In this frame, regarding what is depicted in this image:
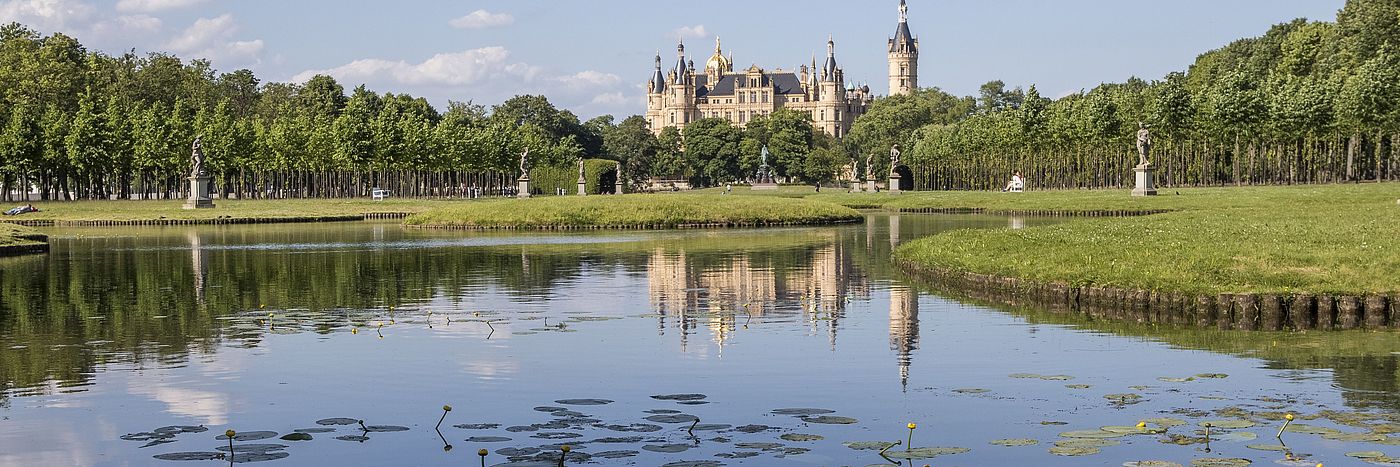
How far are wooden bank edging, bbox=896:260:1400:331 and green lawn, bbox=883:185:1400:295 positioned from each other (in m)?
0.24

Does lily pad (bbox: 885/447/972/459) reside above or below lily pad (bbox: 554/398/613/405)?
below

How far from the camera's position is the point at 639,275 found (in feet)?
133

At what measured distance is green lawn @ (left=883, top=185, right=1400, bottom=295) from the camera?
2784 cm

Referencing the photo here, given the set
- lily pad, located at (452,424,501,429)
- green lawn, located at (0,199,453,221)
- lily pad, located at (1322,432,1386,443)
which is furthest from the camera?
green lawn, located at (0,199,453,221)

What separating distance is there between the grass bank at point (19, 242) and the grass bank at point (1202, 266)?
3020 centimetres

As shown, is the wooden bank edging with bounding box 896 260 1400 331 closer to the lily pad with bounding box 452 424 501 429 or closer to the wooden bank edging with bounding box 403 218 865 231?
the lily pad with bounding box 452 424 501 429

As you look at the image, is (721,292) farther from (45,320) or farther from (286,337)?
(45,320)

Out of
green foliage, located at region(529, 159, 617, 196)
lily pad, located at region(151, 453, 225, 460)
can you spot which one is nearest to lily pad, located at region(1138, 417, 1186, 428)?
lily pad, located at region(151, 453, 225, 460)

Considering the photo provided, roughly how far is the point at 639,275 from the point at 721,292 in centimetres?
601

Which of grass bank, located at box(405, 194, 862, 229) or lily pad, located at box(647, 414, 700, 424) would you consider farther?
grass bank, located at box(405, 194, 862, 229)

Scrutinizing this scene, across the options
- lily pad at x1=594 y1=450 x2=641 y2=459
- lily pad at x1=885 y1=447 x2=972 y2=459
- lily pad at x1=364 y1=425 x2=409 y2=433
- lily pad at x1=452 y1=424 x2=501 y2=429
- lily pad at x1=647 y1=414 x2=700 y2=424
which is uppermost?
lily pad at x1=647 y1=414 x2=700 y2=424

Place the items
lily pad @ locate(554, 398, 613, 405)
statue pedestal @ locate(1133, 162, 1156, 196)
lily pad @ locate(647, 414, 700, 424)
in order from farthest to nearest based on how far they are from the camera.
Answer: statue pedestal @ locate(1133, 162, 1156, 196), lily pad @ locate(554, 398, 613, 405), lily pad @ locate(647, 414, 700, 424)

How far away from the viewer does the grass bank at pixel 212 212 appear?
283ft

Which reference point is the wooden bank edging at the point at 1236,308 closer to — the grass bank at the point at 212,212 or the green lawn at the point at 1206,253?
the green lawn at the point at 1206,253
